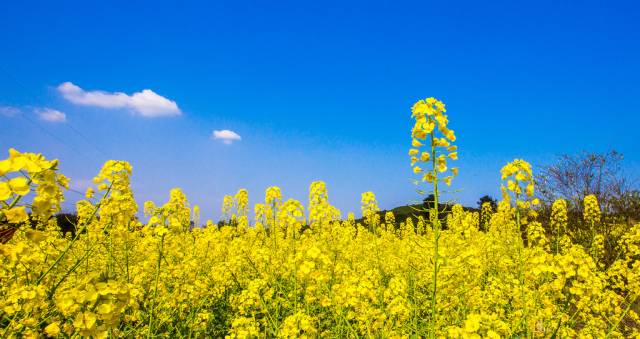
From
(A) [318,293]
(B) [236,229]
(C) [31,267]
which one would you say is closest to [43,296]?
(C) [31,267]

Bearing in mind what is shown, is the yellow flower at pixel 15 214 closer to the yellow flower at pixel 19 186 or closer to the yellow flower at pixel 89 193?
the yellow flower at pixel 19 186

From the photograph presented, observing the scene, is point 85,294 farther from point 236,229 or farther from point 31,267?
point 236,229

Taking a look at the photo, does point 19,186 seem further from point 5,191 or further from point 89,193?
point 89,193

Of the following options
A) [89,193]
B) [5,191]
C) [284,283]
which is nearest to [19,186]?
[5,191]

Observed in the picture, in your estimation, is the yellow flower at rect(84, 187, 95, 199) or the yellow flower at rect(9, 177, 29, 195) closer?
the yellow flower at rect(9, 177, 29, 195)

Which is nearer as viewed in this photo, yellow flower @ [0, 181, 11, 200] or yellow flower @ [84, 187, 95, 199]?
yellow flower @ [0, 181, 11, 200]

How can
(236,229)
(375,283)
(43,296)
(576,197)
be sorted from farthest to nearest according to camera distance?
1. (576,197)
2. (236,229)
3. (375,283)
4. (43,296)

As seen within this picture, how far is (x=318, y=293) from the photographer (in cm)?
434

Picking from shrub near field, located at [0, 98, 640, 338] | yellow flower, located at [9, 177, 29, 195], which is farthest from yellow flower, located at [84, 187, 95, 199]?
yellow flower, located at [9, 177, 29, 195]

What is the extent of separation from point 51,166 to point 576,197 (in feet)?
53.5

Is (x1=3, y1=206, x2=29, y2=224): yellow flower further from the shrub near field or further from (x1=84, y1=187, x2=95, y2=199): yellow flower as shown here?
(x1=84, y1=187, x2=95, y2=199): yellow flower

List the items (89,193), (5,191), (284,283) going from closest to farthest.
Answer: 1. (5,191)
2. (89,193)
3. (284,283)

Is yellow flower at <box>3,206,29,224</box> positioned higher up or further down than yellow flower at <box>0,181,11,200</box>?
further down

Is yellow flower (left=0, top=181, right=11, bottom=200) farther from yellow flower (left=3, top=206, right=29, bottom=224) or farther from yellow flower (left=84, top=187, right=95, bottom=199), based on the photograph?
yellow flower (left=84, top=187, right=95, bottom=199)
